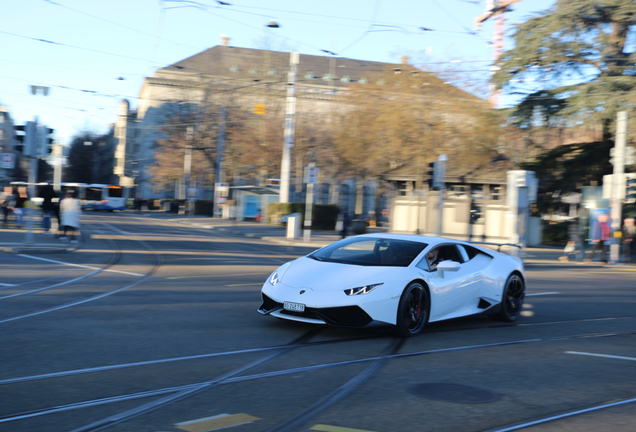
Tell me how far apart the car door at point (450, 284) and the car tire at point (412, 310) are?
0.16m

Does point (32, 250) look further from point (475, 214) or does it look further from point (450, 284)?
point (475, 214)

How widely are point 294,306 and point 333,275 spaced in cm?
61

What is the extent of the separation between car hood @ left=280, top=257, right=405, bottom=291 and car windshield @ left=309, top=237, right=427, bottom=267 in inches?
10.4

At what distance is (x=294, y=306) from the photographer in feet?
25.4

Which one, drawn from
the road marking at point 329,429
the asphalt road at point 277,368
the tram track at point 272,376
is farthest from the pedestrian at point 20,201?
the road marking at point 329,429

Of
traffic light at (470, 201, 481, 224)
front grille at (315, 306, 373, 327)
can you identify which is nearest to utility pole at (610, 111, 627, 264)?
traffic light at (470, 201, 481, 224)

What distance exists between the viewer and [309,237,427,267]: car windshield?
8414 mm

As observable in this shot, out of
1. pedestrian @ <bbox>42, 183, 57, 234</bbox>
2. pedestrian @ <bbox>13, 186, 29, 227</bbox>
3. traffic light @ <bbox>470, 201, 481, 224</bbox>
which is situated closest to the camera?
pedestrian @ <bbox>42, 183, 57, 234</bbox>

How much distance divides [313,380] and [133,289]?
21.4 feet

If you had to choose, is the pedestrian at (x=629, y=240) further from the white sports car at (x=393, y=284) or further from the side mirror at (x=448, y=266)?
the side mirror at (x=448, y=266)

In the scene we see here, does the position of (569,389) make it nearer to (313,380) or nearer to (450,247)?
(313,380)

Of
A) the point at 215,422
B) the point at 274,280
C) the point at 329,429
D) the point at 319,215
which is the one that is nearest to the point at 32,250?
the point at 274,280

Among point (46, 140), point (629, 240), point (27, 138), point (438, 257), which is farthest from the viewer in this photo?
point (629, 240)

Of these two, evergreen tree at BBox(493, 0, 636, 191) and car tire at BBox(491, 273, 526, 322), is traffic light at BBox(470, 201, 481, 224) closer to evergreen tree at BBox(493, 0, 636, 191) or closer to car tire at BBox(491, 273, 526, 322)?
evergreen tree at BBox(493, 0, 636, 191)
